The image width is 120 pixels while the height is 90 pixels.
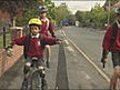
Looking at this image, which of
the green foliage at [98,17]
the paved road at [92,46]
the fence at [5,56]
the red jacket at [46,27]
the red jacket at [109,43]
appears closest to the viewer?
the red jacket at [109,43]

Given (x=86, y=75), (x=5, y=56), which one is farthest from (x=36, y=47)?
(x=86, y=75)

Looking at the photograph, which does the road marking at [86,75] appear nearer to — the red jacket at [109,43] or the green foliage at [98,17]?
the red jacket at [109,43]

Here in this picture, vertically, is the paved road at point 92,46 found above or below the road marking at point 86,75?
below

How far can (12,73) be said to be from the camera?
13.6 metres

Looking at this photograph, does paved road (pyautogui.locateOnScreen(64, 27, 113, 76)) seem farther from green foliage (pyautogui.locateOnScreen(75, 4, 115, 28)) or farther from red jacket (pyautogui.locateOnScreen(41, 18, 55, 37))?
green foliage (pyautogui.locateOnScreen(75, 4, 115, 28))

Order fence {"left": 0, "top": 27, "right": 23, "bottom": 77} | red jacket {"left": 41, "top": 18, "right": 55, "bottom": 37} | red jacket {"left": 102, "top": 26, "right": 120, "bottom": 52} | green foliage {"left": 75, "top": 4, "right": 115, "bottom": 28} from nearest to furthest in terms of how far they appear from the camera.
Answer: red jacket {"left": 102, "top": 26, "right": 120, "bottom": 52} → fence {"left": 0, "top": 27, "right": 23, "bottom": 77} → red jacket {"left": 41, "top": 18, "right": 55, "bottom": 37} → green foliage {"left": 75, "top": 4, "right": 115, "bottom": 28}

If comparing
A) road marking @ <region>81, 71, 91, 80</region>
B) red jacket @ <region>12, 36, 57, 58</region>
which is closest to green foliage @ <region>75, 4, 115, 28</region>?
road marking @ <region>81, 71, 91, 80</region>

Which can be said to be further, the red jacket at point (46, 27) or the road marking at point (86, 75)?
the red jacket at point (46, 27)

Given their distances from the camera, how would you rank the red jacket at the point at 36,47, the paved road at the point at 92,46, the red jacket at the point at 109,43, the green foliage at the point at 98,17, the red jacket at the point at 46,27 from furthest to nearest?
the green foliage at the point at 98,17 → the paved road at the point at 92,46 → the red jacket at the point at 46,27 → the red jacket at the point at 109,43 → the red jacket at the point at 36,47

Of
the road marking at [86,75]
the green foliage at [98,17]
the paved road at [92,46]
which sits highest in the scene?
the road marking at [86,75]

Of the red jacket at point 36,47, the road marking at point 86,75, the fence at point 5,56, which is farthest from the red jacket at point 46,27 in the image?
the red jacket at point 36,47

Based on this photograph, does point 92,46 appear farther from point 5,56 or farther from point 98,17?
point 98,17

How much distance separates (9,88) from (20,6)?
4466 mm

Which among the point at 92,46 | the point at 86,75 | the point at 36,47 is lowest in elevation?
the point at 92,46
